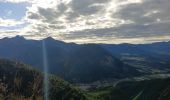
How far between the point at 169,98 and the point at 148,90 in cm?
7620

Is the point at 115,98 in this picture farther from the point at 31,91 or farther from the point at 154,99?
the point at 31,91

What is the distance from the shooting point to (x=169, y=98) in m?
118

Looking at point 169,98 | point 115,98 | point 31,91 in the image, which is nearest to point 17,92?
point 31,91

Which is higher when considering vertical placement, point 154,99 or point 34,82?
point 34,82

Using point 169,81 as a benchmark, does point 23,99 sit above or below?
above

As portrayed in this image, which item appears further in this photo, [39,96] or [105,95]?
[105,95]

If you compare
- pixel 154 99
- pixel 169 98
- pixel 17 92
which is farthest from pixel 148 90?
pixel 17 92

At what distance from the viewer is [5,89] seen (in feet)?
34.4

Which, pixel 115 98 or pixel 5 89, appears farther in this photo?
pixel 115 98

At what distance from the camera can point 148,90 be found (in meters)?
194

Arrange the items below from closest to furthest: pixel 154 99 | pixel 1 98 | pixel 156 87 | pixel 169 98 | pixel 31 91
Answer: pixel 1 98 < pixel 31 91 < pixel 169 98 < pixel 154 99 < pixel 156 87

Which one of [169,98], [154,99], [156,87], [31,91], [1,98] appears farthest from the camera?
[156,87]

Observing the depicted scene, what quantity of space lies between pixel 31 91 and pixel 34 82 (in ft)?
1.64

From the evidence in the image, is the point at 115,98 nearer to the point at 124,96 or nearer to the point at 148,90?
the point at 124,96
